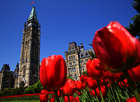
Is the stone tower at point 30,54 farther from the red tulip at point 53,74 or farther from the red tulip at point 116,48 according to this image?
the red tulip at point 116,48

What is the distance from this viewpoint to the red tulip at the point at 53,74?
644 millimetres

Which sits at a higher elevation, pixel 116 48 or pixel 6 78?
pixel 6 78

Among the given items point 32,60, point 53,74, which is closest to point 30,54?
point 32,60

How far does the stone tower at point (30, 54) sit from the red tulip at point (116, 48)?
41.2m

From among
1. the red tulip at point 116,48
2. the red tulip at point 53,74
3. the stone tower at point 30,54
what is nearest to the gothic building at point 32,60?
the stone tower at point 30,54

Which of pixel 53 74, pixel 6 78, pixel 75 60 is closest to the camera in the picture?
pixel 53 74

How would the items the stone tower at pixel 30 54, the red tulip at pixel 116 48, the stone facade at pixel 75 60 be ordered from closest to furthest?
1. the red tulip at pixel 116 48
2. the stone facade at pixel 75 60
3. the stone tower at pixel 30 54

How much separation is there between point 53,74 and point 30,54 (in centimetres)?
4569

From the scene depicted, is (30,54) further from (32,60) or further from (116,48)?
(116,48)

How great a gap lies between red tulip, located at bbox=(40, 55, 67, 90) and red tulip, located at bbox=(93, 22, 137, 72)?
0.30 m

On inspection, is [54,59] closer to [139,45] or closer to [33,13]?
[139,45]

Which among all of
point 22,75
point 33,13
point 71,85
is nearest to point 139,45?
point 71,85

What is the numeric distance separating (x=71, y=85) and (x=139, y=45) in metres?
0.93

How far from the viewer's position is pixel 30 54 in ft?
145
